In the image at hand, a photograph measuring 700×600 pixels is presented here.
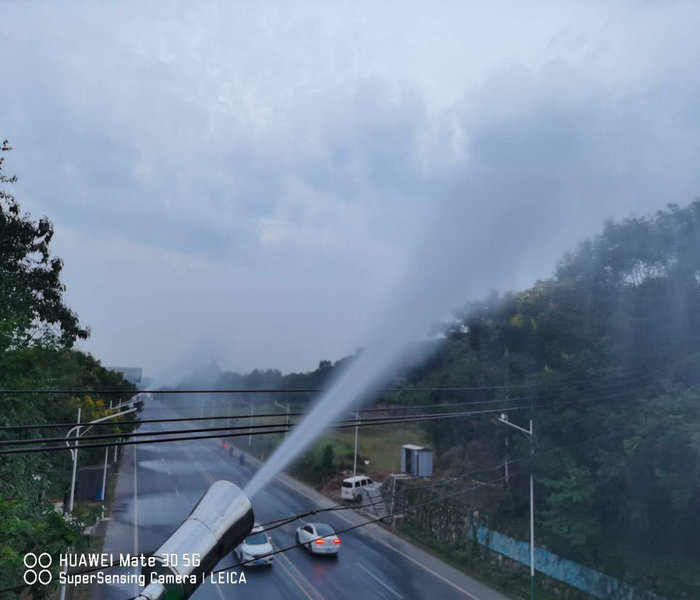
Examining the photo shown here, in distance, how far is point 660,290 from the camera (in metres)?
21.6

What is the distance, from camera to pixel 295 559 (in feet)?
80.4

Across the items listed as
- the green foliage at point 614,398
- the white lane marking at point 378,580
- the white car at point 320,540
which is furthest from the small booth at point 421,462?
the white lane marking at point 378,580

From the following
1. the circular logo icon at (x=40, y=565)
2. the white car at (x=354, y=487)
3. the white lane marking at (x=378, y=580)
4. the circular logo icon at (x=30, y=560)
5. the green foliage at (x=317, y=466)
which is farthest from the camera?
the green foliage at (x=317, y=466)

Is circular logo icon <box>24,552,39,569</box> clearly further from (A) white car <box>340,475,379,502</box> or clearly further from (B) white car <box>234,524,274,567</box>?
(A) white car <box>340,475,379,502</box>

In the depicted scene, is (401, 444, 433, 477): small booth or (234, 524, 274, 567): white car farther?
(401, 444, 433, 477): small booth

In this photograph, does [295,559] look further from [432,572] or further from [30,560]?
[30,560]


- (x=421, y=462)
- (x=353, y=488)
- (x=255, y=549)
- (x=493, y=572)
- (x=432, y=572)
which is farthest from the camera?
(x=353, y=488)

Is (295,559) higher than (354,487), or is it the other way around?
(354,487)

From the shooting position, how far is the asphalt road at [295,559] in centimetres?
2034

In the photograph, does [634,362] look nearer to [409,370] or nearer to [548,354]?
[548,354]

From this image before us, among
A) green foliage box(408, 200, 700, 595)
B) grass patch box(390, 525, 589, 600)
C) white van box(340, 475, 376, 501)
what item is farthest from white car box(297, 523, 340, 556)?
white van box(340, 475, 376, 501)

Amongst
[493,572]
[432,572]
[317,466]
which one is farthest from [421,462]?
[317,466]

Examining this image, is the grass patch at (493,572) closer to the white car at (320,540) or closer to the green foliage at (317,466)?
the white car at (320,540)

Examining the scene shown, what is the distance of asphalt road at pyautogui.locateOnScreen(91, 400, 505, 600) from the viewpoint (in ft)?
66.7
